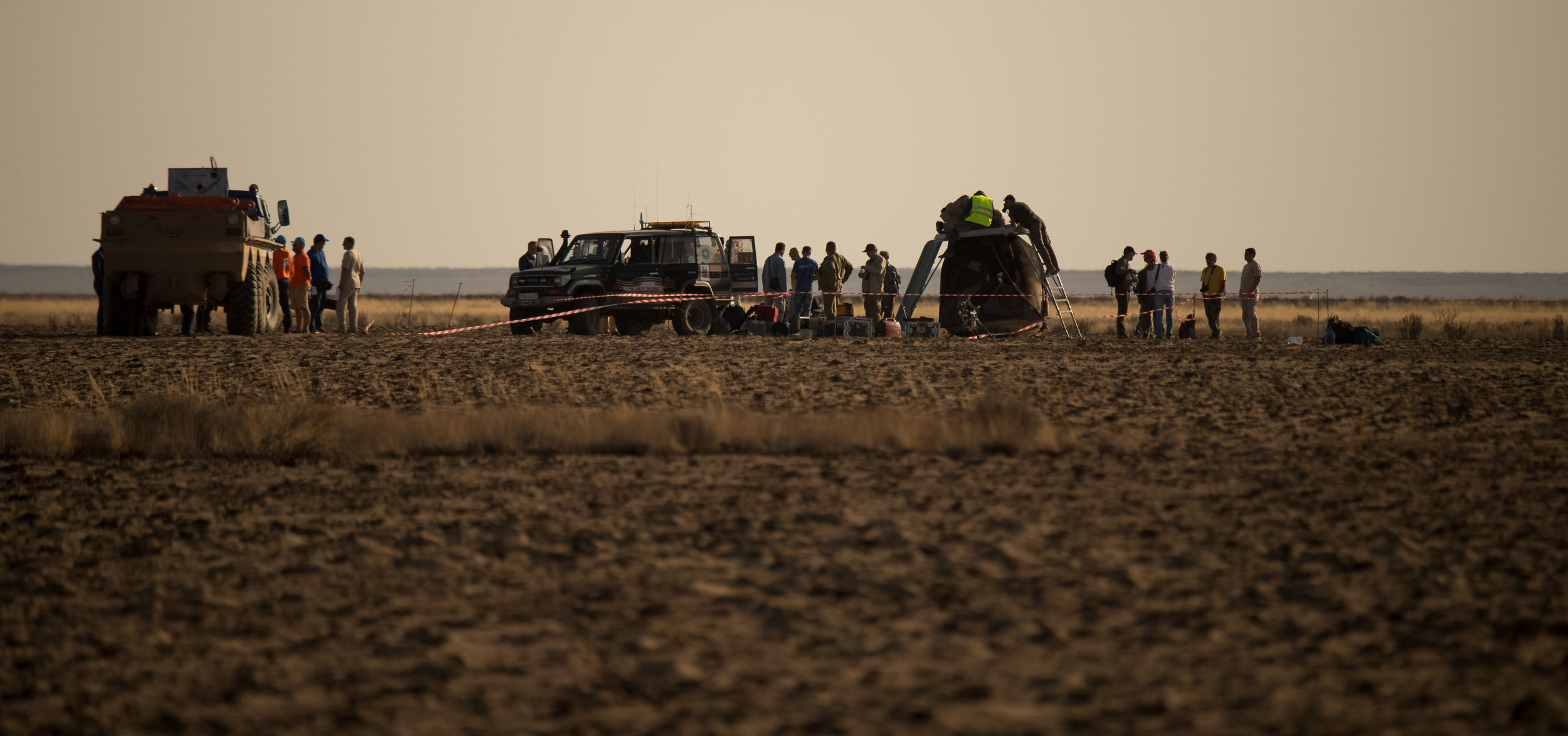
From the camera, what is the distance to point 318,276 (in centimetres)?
2314

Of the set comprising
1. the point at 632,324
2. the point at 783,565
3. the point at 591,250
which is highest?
the point at 591,250

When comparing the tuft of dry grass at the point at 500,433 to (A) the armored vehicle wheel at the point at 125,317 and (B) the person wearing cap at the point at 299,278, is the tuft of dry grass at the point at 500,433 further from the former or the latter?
(B) the person wearing cap at the point at 299,278

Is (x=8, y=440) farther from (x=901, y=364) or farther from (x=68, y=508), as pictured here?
(x=901, y=364)

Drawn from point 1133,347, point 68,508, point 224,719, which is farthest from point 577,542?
point 1133,347

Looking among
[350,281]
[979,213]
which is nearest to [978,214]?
[979,213]

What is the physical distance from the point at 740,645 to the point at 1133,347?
1665 centimetres

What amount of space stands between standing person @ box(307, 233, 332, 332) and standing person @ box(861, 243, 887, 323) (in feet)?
30.8

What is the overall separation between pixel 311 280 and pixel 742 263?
7367 millimetres

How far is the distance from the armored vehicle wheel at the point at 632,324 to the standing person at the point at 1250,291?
10.3m

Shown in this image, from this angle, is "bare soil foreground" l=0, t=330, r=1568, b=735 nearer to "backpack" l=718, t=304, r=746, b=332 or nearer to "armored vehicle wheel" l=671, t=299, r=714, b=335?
"armored vehicle wheel" l=671, t=299, r=714, b=335

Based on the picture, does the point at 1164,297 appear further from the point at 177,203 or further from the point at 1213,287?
the point at 177,203

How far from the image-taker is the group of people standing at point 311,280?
22.7m

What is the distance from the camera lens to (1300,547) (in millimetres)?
6230

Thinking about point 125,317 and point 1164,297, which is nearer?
point 125,317
